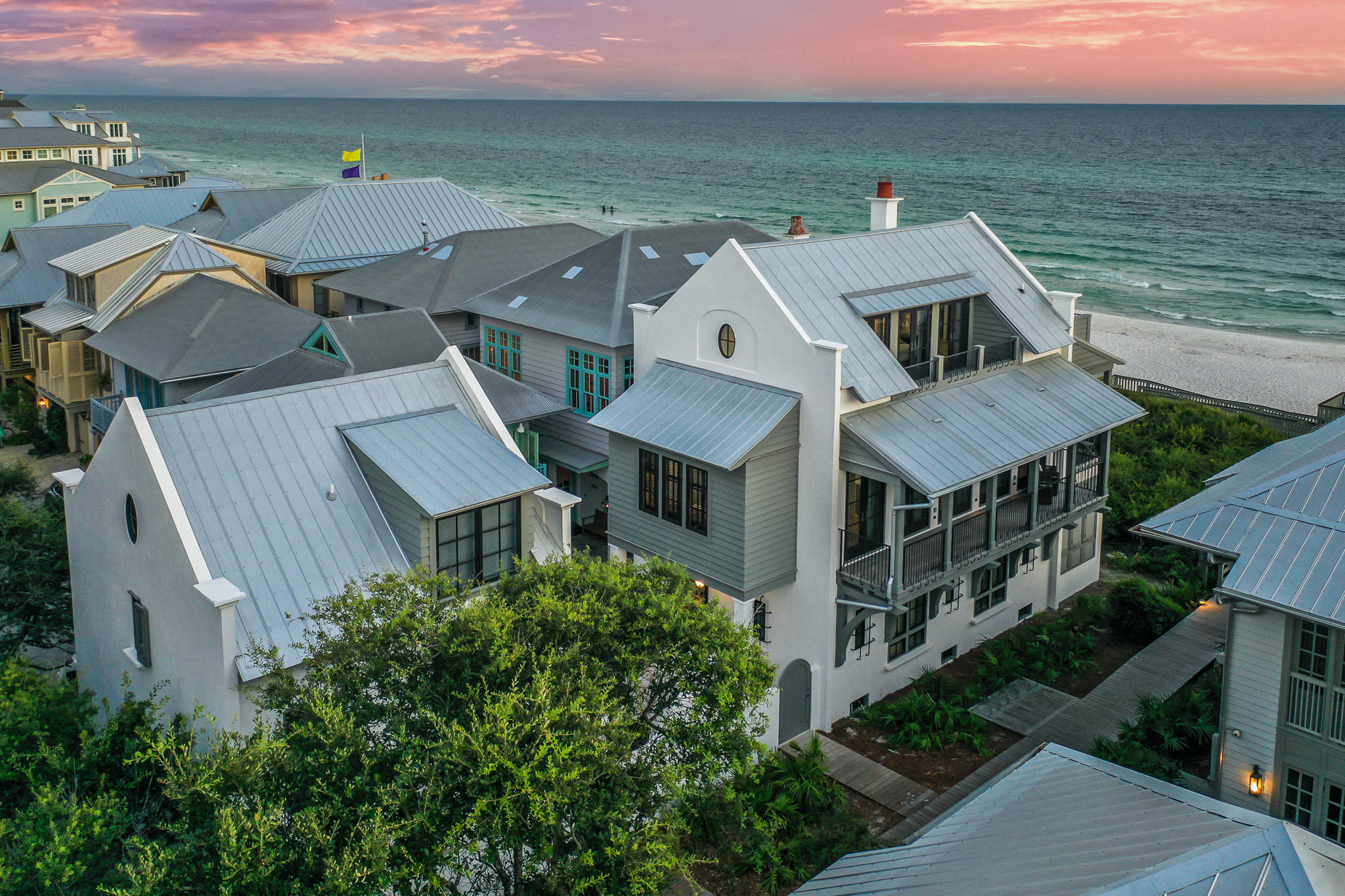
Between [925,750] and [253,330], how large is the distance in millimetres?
23723

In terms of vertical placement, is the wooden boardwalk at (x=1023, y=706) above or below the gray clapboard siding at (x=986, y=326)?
below

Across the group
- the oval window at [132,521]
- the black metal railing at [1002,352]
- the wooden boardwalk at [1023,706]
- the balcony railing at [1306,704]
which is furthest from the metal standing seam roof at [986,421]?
the oval window at [132,521]

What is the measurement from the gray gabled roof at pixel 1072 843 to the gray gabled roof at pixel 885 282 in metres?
9.24

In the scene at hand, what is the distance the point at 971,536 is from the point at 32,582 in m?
19.8

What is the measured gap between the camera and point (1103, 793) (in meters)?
13.6

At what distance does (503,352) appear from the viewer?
35156 mm

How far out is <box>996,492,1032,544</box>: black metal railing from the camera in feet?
79.2

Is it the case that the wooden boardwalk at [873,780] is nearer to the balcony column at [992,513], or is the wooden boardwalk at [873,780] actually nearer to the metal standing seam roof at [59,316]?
the balcony column at [992,513]

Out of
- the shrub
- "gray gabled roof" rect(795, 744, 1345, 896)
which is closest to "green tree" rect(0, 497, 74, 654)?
"gray gabled roof" rect(795, 744, 1345, 896)

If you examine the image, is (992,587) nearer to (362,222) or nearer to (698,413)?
(698,413)

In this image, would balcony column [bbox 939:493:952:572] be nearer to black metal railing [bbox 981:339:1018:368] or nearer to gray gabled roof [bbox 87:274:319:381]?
black metal railing [bbox 981:339:1018:368]

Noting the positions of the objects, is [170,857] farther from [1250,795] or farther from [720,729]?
[1250,795]

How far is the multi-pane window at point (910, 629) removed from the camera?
23.9 meters

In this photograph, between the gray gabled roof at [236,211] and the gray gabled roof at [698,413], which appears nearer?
the gray gabled roof at [698,413]
